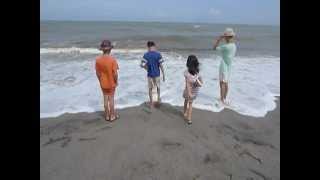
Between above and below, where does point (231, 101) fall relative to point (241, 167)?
above

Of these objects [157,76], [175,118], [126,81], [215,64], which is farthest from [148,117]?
[215,64]

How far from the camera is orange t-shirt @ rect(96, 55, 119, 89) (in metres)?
5.90

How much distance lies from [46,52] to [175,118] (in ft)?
37.9

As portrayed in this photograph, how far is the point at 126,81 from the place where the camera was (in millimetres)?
9352

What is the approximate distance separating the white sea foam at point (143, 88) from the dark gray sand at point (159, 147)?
668 millimetres

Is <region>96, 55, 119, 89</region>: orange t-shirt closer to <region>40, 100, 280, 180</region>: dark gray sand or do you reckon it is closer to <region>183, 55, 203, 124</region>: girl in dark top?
<region>40, 100, 280, 180</region>: dark gray sand

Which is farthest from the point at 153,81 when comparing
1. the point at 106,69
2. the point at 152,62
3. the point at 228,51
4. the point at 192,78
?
the point at 228,51

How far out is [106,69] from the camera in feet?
19.4

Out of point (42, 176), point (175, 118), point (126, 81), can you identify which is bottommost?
point (42, 176)

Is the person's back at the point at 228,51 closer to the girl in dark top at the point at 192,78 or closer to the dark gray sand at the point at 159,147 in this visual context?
the dark gray sand at the point at 159,147

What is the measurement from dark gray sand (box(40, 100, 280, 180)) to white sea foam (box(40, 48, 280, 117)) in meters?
0.67

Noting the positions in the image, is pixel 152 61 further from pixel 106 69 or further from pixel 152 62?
pixel 106 69
